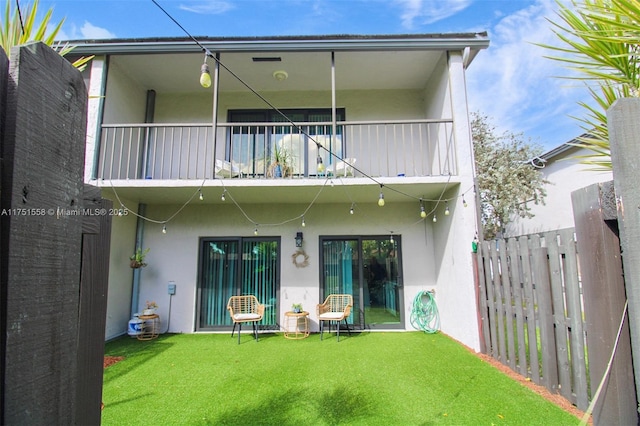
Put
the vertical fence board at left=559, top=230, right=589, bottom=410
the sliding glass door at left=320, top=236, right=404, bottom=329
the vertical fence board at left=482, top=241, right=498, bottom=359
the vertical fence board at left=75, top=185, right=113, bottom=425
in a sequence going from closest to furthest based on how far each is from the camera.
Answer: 1. the vertical fence board at left=75, top=185, right=113, bottom=425
2. the vertical fence board at left=559, top=230, right=589, bottom=410
3. the vertical fence board at left=482, top=241, right=498, bottom=359
4. the sliding glass door at left=320, top=236, right=404, bottom=329

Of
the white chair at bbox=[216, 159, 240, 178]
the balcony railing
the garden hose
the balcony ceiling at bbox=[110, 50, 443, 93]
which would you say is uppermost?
the balcony ceiling at bbox=[110, 50, 443, 93]

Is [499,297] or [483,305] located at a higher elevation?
[499,297]

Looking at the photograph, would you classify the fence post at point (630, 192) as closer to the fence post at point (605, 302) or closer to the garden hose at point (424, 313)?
the fence post at point (605, 302)

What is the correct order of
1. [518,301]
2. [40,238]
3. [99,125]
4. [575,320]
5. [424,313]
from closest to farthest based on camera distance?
[40,238] → [575,320] → [518,301] → [99,125] → [424,313]

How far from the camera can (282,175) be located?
244 inches

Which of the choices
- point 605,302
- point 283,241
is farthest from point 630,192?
point 283,241

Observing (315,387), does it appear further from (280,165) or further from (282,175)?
(280,165)

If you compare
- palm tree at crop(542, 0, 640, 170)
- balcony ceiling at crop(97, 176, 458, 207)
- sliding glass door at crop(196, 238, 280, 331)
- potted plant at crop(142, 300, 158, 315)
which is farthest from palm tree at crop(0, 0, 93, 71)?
potted plant at crop(142, 300, 158, 315)

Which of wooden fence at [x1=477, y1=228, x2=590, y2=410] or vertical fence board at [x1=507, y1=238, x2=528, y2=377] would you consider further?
vertical fence board at [x1=507, y1=238, x2=528, y2=377]

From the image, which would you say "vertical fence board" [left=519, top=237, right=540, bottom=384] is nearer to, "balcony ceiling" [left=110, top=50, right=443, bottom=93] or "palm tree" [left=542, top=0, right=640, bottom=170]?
"palm tree" [left=542, top=0, right=640, bottom=170]

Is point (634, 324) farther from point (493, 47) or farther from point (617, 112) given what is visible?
point (493, 47)

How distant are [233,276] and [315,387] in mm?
3804

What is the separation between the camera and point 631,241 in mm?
1081

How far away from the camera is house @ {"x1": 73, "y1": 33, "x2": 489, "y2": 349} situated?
6109mm
